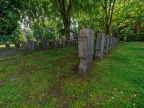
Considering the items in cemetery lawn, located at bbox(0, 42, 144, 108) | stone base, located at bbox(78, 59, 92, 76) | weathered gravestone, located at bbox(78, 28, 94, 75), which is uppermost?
weathered gravestone, located at bbox(78, 28, 94, 75)

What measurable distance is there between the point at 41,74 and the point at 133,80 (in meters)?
2.33

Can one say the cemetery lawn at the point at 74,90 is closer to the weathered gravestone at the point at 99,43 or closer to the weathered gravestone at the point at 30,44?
the weathered gravestone at the point at 99,43

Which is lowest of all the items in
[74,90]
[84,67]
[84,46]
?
[74,90]

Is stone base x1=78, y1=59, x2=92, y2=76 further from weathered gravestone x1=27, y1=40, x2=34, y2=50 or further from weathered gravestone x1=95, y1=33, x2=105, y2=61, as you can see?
weathered gravestone x1=27, y1=40, x2=34, y2=50

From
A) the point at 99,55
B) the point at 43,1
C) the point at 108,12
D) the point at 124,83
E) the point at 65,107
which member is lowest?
the point at 65,107

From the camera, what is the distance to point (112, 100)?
4.45 feet

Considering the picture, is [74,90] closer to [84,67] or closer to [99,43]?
[84,67]

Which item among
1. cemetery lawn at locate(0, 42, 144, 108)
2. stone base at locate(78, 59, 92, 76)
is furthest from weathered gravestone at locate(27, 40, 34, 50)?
stone base at locate(78, 59, 92, 76)

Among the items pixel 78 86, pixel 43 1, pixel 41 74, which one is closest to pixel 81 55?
pixel 78 86

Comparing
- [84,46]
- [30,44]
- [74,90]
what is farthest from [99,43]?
[30,44]

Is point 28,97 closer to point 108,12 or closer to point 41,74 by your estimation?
point 41,74

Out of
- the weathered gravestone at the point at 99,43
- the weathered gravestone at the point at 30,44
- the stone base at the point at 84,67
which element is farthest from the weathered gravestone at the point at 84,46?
the weathered gravestone at the point at 30,44

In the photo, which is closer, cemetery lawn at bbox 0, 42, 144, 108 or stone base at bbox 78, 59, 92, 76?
cemetery lawn at bbox 0, 42, 144, 108

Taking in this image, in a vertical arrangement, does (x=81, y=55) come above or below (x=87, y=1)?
below
